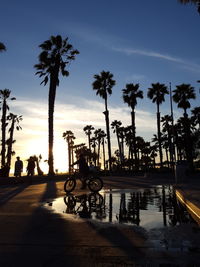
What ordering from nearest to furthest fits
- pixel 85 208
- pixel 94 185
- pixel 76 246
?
pixel 76 246 → pixel 85 208 → pixel 94 185

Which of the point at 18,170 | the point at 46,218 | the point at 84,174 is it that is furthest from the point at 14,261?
the point at 18,170

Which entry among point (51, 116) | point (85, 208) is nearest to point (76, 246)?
point (85, 208)

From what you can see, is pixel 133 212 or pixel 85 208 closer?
pixel 133 212

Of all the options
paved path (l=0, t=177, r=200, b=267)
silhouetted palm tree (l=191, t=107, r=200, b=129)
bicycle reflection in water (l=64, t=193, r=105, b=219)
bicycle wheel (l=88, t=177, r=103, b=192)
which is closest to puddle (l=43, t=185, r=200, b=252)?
bicycle reflection in water (l=64, t=193, r=105, b=219)

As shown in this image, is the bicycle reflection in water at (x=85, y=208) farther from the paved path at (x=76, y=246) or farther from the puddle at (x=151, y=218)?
the paved path at (x=76, y=246)

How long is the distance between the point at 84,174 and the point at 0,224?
29.6 feet

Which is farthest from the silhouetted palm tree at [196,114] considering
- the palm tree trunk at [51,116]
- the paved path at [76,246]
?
the paved path at [76,246]

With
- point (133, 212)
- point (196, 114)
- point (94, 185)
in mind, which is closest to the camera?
point (133, 212)

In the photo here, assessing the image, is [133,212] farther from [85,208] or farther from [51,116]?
[51,116]

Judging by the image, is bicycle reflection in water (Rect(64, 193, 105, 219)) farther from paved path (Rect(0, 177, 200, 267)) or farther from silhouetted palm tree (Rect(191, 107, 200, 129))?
silhouetted palm tree (Rect(191, 107, 200, 129))

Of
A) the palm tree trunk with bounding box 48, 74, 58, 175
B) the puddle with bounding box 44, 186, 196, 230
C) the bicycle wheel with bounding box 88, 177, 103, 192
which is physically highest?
the palm tree trunk with bounding box 48, 74, 58, 175

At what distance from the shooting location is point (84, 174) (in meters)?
16.5

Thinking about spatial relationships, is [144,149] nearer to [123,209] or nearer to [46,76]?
[46,76]

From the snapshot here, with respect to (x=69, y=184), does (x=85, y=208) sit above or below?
below
